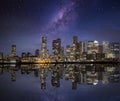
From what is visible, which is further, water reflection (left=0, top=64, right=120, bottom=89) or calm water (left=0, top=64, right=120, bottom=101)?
water reflection (left=0, top=64, right=120, bottom=89)

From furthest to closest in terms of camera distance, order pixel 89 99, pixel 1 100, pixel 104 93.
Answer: pixel 104 93
pixel 89 99
pixel 1 100

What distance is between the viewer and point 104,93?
74.5 feet

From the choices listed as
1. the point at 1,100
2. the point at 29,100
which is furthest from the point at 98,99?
the point at 1,100

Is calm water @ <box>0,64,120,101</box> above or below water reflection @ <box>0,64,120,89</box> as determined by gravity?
below

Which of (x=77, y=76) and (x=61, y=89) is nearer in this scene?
(x=61, y=89)

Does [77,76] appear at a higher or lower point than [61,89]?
higher

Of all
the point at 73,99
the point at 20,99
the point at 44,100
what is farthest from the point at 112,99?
the point at 20,99

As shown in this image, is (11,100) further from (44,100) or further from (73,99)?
(73,99)

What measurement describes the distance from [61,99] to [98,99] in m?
2.32

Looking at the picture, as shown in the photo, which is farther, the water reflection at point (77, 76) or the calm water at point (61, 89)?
the water reflection at point (77, 76)

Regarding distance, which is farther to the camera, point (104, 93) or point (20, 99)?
point (104, 93)

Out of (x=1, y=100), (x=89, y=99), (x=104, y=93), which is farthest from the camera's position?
(x=104, y=93)

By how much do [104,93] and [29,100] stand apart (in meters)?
6.53

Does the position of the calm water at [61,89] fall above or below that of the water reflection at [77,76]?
below
